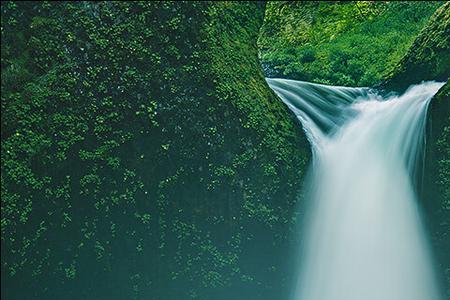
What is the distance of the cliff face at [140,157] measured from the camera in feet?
14.9

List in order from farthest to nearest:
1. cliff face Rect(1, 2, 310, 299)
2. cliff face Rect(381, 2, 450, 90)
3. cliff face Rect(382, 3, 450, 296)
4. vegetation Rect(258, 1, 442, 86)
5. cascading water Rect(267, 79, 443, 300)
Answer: vegetation Rect(258, 1, 442, 86)
cliff face Rect(381, 2, 450, 90)
cascading water Rect(267, 79, 443, 300)
cliff face Rect(382, 3, 450, 296)
cliff face Rect(1, 2, 310, 299)

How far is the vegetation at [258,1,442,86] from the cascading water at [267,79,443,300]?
2.75 m

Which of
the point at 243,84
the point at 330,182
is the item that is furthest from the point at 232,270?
the point at 243,84

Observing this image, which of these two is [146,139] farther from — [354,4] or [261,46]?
[354,4]

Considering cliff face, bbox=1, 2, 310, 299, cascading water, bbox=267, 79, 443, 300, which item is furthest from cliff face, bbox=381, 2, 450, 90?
cliff face, bbox=1, 2, 310, 299

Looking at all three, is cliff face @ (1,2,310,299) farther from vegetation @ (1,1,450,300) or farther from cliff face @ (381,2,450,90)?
cliff face @ (381,2,450,90)

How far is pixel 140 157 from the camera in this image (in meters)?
5.07

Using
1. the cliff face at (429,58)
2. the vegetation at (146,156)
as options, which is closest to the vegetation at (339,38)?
the cliff face at (429,58)

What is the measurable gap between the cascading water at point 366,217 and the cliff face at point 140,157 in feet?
1.27

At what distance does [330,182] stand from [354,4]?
6531 mm

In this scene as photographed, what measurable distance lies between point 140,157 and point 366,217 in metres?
2.89

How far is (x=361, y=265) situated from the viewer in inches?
240

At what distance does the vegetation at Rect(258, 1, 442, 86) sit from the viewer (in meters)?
9.60

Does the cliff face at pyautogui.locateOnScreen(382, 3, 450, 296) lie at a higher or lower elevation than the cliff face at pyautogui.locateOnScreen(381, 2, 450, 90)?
lower
